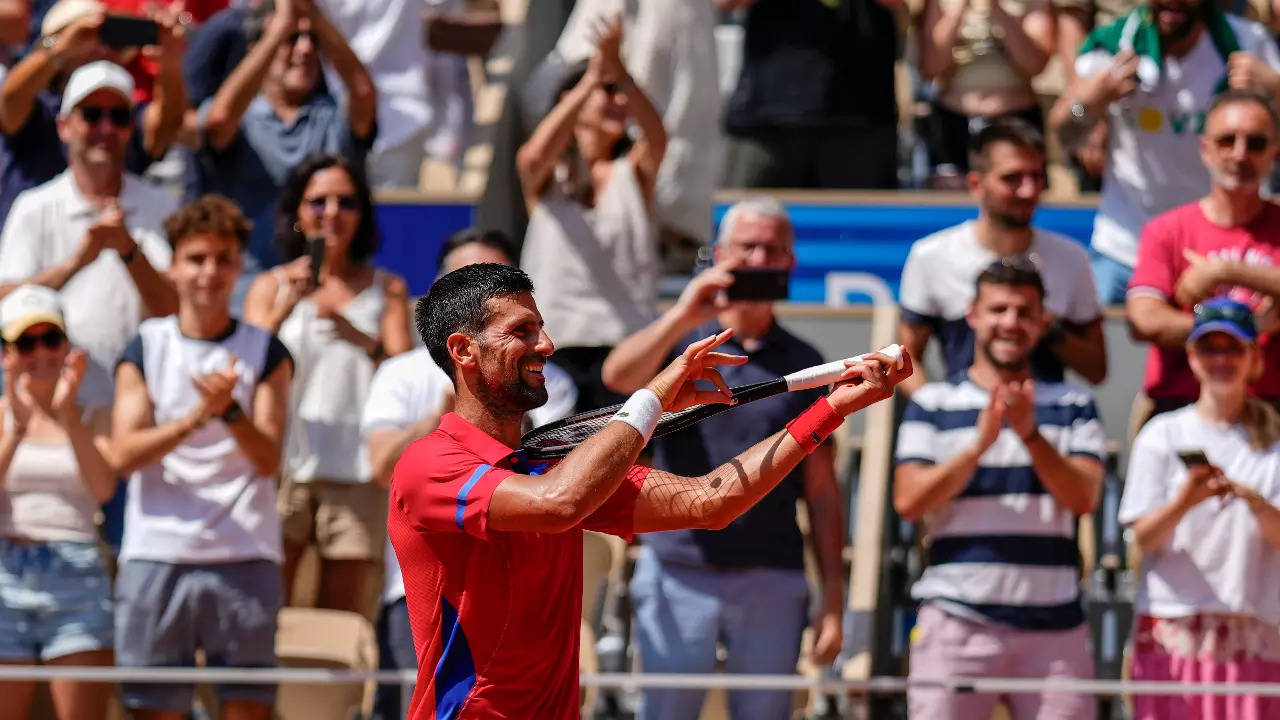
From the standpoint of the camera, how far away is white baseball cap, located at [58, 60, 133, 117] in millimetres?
7500

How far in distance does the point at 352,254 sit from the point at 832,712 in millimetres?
2428

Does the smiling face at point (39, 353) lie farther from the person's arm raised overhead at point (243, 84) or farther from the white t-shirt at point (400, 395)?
the person's arm raised overhead at point (243, 84)

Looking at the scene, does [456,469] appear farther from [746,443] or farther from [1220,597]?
[1220,597]

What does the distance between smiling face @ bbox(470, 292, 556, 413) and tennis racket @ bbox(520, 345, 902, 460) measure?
18 centimetres

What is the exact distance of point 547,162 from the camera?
7.73m

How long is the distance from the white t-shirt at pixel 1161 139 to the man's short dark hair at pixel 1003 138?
0.78 m

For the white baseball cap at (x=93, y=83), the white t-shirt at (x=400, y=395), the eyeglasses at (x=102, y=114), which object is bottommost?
the white t-shirt at (x=400, y=395)

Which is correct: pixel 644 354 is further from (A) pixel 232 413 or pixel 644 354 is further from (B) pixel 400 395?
(A) pixel 232 413

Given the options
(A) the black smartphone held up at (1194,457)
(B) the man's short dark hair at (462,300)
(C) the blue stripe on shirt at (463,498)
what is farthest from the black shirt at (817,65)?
(C) the blue stripe on shirt at (463,498)

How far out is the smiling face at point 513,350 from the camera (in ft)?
13.7

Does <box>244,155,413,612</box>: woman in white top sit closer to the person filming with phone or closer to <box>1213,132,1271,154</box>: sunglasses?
the person filming with phone

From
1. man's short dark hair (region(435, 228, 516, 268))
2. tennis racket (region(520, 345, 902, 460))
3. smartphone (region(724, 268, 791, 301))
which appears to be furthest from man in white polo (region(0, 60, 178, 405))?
tennis racket (region(520, 345, 902, 460))

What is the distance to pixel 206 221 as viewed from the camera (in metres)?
6.86

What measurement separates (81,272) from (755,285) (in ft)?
8.68
